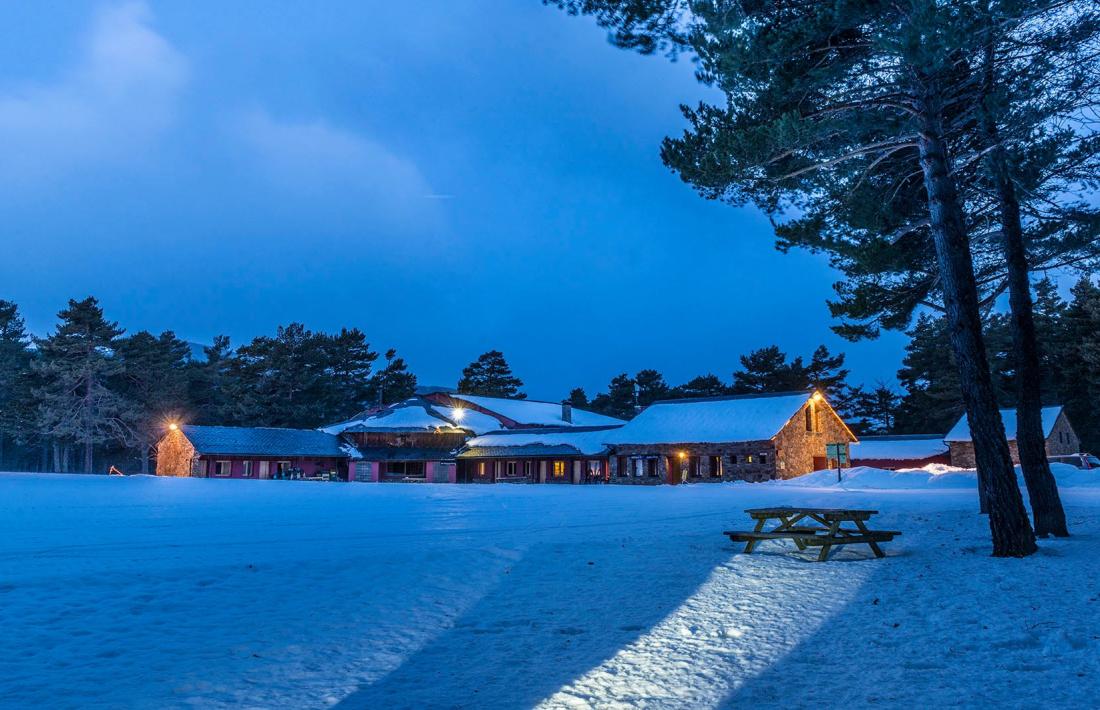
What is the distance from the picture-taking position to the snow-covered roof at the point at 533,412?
61.8 metres

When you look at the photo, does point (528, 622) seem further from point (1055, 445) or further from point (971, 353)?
point (1055, 445)

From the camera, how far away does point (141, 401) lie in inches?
2586

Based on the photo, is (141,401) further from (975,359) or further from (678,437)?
(975,359)

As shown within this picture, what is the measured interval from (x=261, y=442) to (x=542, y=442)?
2119cm

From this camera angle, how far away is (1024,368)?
39.2ft

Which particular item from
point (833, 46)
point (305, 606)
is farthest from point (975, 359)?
point (305, 606)

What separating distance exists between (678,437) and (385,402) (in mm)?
40297

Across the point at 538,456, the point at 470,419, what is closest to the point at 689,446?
the point at 538,456

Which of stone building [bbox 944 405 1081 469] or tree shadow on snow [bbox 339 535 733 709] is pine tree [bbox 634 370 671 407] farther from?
tree shadow on snow [bbox 339 535 733 709]

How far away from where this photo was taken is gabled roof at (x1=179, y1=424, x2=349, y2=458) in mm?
52438

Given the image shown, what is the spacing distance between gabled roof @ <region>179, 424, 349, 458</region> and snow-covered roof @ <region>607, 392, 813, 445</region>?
73.4 ft

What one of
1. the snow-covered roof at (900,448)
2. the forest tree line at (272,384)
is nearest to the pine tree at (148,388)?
the forest tree line at (272,384)

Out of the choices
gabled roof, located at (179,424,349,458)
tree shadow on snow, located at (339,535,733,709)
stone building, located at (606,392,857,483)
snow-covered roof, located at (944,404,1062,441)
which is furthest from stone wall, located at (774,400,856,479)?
tree shadow on snow, located at (339,535,733,709)

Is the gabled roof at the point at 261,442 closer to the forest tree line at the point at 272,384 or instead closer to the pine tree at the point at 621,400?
the forest tree line at the point at 272,384
